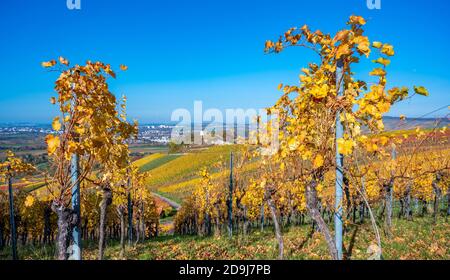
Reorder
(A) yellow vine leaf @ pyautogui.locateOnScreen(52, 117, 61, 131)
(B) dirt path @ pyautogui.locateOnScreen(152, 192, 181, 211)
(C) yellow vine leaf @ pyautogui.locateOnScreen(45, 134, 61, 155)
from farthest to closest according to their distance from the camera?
(B) dirt path @ pyautogui.locateOnScreen(152, 192, 181, 211), (A) yellow vine leaf @ pyautogui.locateOnScreen(52, 117, 61, 131), (C) yellow vine leaf @ pyautogui.locateOnScreen(45, 134, 61, 155)

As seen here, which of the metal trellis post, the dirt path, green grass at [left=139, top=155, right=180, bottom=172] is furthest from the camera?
green grass at [left=139, top=155, right=180, bottom=172]

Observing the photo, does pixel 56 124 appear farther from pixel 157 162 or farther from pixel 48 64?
pixel 157 162

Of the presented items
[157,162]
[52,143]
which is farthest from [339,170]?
[157,162]

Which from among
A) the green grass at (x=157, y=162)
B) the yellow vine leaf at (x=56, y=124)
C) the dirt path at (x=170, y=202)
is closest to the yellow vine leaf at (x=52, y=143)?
the yellow vine leaf at (x=56, y=124)

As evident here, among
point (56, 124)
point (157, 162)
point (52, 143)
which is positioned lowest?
point (157, 162)

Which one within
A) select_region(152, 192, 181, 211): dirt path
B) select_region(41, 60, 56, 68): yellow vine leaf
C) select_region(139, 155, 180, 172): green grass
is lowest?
select_region(152, 192, 181, 211): dirt path

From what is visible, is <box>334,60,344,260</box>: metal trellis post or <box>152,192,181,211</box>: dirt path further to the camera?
<box>152,192,181,211</box>: dirt path

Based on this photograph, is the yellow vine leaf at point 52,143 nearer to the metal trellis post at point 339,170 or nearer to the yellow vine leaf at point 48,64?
the yellow vine leaf at point 48,64

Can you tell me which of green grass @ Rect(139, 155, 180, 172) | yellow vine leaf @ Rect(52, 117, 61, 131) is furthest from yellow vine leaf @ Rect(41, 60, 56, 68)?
green grass @ Rect(139, 155, 180, 172)

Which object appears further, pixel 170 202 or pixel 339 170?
pixel 170 202

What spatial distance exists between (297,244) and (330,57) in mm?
7870

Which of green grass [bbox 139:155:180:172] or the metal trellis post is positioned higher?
the metal trellis post

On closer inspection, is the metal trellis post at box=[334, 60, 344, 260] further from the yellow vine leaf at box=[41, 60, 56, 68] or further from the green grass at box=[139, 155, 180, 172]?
the green grass at box=[139, 155, 180, 172]

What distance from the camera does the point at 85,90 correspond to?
2.96 meters
